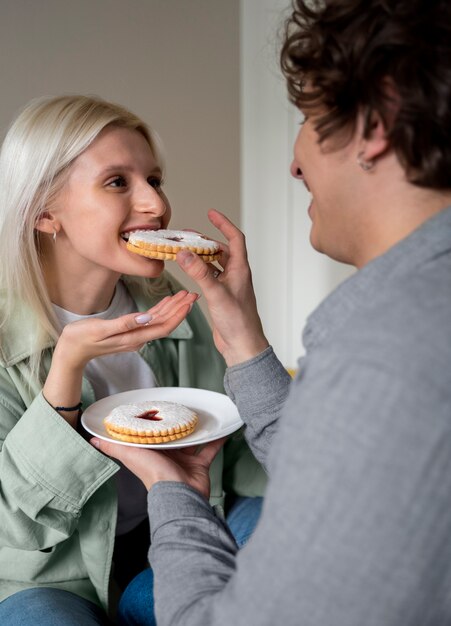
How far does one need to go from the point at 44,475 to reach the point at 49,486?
0.02 m

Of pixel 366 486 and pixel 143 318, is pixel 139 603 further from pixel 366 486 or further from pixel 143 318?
pixel 366 486

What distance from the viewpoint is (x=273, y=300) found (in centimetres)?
435

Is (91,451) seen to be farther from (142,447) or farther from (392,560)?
(392,560)

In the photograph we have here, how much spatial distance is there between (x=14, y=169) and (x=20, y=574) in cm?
90

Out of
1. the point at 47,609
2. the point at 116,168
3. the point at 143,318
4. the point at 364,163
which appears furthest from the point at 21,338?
the point at 364,163

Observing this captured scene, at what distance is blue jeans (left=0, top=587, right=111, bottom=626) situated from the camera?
119 cm

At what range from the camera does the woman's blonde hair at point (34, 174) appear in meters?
1.50

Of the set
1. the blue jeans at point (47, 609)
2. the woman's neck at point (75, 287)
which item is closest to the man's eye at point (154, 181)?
the woman's neck at point (75, 287)

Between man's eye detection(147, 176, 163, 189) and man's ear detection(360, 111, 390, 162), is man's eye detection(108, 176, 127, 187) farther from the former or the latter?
man's ear detection(360, 111, 390, 162)

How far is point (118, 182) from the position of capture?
1.57 metres

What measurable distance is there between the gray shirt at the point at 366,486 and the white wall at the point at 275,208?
3.27 metres

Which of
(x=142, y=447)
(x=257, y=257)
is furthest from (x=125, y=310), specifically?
(x=257, y=257)

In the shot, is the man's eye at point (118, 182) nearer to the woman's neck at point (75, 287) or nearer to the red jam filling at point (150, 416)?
the woman's neck at point (75, 287)

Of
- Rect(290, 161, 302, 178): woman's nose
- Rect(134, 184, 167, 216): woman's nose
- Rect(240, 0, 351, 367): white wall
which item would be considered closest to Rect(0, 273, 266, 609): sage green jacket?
Rect(134, 184, 167, 216): woman's nose
